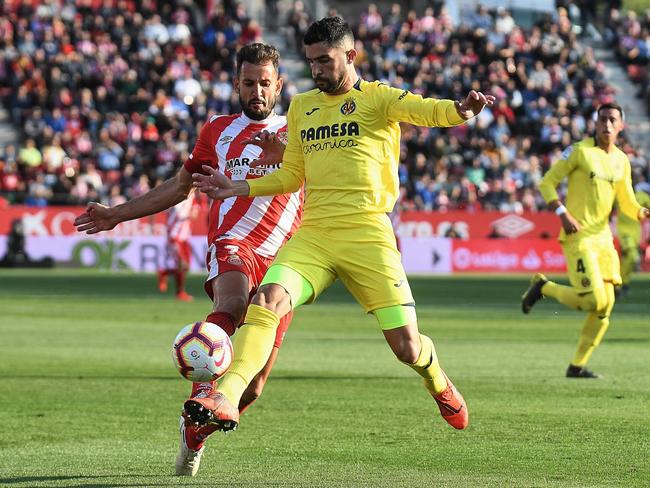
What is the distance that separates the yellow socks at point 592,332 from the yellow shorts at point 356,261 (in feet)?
18.0

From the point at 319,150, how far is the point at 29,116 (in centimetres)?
3022

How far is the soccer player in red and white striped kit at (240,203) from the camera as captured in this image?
812 cm

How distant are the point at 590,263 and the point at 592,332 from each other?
69 centimetres

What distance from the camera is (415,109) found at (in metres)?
7.30

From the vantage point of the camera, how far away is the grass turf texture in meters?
7.42

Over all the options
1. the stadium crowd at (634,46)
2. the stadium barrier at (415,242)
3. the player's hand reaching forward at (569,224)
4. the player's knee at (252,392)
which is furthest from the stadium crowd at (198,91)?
the player's knee at (252,392)

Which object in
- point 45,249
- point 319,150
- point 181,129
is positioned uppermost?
point 319,150

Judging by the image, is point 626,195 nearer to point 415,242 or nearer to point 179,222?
point 179,222

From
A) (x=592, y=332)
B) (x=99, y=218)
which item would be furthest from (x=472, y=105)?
(x=592, y=332)

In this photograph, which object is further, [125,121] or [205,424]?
[125,121]

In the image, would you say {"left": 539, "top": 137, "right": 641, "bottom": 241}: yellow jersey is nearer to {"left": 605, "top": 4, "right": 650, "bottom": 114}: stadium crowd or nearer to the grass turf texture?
the grass turf texture

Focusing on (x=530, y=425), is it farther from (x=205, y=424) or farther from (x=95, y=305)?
(x=95, y=305)

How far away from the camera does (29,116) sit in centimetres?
3659

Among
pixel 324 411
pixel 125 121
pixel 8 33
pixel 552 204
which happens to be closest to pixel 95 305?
pixel 552 204
